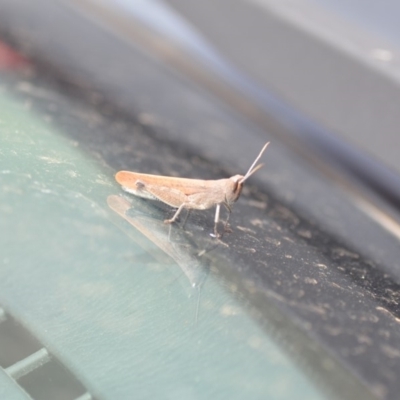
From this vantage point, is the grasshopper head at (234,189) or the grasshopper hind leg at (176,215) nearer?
the grasshopper hind leg at (176,215)

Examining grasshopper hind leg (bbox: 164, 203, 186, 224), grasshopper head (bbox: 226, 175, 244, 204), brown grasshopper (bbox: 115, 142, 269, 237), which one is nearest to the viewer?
grasshopper hind leg (bbox: 164, 203, 186, 224)

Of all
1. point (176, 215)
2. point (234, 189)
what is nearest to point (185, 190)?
point (234, 189)

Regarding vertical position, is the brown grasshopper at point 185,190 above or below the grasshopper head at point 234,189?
below

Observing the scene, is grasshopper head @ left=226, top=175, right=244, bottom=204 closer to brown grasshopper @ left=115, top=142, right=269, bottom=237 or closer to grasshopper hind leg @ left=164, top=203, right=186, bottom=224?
brown grasshopper @ left=115, top=142, right=269, bottom=237

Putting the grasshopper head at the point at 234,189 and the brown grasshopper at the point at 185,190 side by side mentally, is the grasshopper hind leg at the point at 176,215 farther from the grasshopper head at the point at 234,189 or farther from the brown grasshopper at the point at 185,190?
the grasshopper head at the point at 234,189


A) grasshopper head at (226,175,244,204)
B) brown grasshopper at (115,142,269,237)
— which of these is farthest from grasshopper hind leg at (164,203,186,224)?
grasshopper head at (226,175,244,204)

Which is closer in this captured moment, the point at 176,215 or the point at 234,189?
the point at 176,215

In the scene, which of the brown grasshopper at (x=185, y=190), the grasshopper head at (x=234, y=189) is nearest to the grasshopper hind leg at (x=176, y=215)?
the brown grasshopper at (x=185, y=190)

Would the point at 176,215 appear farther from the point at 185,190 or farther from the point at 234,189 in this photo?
the point at 234,189

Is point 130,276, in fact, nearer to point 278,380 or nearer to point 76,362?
point 76,362

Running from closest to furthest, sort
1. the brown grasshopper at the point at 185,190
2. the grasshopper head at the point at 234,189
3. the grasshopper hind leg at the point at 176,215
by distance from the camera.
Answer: the grasshopper hind leg at the point at 176,215 → the brown grasshopper at the point at 185,190 → the grasshopper head at the point at 234,189

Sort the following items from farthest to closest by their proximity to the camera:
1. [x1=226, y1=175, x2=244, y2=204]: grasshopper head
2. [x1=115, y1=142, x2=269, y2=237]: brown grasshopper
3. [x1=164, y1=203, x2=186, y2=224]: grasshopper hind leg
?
[x1=226, y1=175, x2=244, y2=204]: grasshopper head < [x1=115, y1=142, x2=269, y2=237]: brown grasshopper < [x1=164, y1=203, x2=186, y2=224]: grasshopper hind leg
